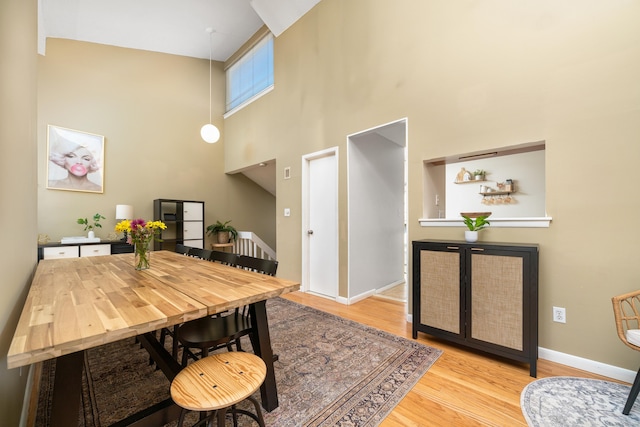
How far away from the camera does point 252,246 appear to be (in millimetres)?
5285

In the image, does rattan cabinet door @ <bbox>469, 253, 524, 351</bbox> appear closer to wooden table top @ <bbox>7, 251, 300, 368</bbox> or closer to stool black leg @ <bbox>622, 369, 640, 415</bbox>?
stool black leg @ <bbox>622, 369, 640, 415</bbox>

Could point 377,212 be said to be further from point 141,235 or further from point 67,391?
point 67,391

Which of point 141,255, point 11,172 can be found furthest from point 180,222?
point 11,172

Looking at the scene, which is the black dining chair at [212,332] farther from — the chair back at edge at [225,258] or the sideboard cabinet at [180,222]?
the sideboard cabinet at [180,222]

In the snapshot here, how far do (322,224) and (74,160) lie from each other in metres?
4.21

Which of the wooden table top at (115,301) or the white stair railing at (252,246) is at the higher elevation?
the wooden table top at (115,301)

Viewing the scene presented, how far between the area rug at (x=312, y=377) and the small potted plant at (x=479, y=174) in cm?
193

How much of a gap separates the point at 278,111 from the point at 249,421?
A: 4.20 m

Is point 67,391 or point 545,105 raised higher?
point 545,105

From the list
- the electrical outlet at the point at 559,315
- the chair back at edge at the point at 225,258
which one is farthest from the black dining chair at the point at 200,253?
the electrical outlet at the point at 559,315

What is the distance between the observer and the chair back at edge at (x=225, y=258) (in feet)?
7.22

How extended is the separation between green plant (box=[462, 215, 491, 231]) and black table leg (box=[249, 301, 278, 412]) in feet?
6.06

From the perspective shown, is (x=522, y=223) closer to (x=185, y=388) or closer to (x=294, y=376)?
(x=294, y=376)

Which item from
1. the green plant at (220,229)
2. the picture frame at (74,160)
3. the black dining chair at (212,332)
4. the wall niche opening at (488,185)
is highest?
the picture frame at (74,160)
